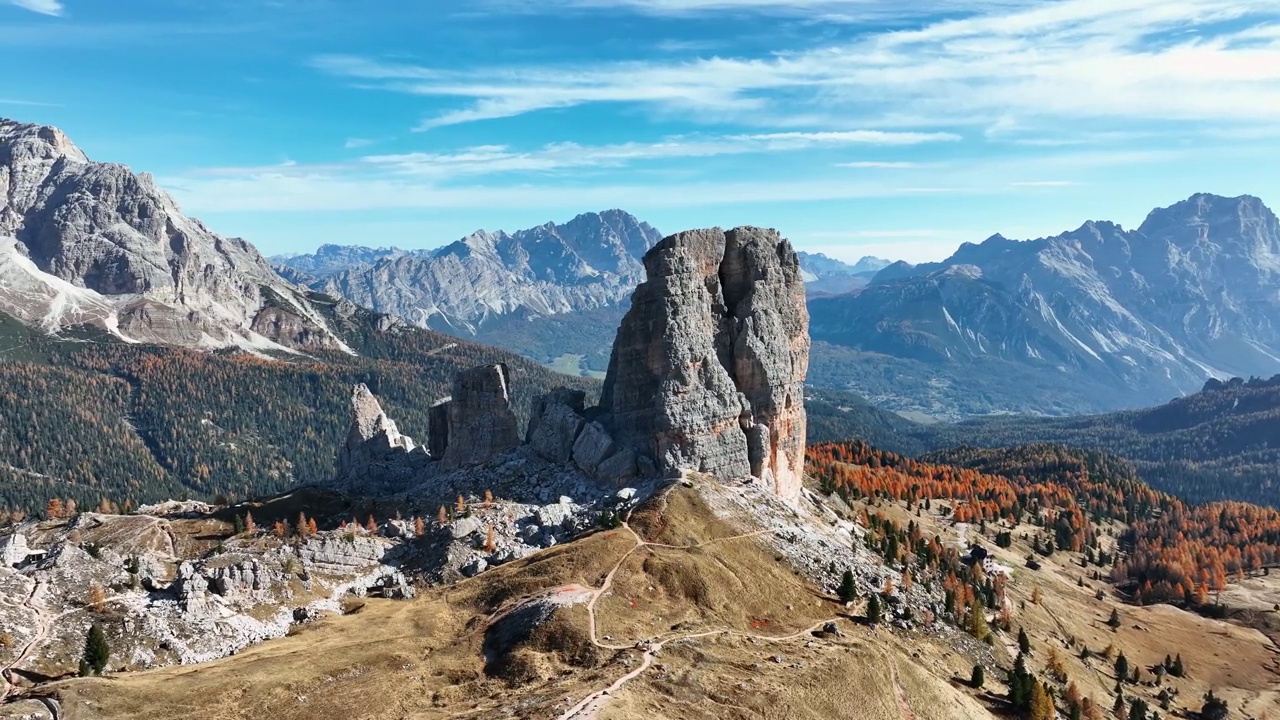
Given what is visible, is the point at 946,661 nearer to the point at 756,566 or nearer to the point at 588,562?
the point at 756,566

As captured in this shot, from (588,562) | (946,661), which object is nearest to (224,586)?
(588,562)

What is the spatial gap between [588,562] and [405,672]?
89.8ft

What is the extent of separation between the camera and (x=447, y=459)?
15012 centimetres

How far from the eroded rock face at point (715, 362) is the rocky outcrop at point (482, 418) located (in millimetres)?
18823

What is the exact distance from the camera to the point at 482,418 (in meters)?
148

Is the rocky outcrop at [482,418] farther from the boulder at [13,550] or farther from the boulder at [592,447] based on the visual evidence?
the boulder at [13,550]

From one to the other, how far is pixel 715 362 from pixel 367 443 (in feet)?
264

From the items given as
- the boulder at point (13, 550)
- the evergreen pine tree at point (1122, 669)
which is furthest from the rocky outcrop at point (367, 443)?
the evergreen pine tree at point (1122, 669)

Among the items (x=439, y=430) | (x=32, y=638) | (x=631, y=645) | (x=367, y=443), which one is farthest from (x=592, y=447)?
(x=32, y=638)

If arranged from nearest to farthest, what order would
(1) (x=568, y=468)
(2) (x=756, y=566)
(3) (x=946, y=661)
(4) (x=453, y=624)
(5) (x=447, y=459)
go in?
(4) (x=453, y=624), (3) (x=946, y=661), (2) (x=756, y=566), (1) (x=568, y=468), (5) (x=447, y=459)

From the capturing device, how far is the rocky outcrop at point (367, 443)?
16525cm

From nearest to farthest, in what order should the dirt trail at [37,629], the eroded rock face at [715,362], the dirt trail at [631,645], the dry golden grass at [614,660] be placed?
the dirt trail at [631,645] → the dry golden grass at [614,660] → the dirt trail at [37,629] → the eroded rock face at [715,362]

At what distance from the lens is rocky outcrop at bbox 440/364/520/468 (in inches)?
5792

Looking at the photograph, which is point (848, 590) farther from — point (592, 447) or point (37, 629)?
point (37, 629)
